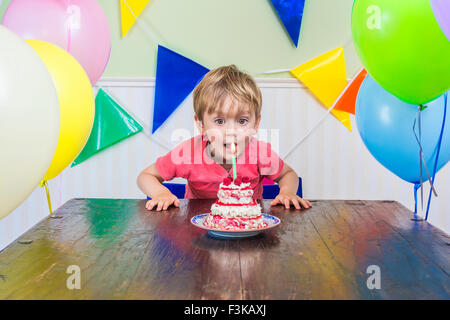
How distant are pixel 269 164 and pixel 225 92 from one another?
0.35m

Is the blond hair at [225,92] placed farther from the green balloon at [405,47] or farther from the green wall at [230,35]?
the green wall at [230,35]

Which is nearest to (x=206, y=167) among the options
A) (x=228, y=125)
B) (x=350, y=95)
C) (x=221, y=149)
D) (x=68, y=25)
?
(x=221, y=149)

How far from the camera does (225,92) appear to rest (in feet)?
5.36

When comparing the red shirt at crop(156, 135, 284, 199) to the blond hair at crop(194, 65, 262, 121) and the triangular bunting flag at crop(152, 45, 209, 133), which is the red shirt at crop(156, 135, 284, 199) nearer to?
the blond hair at crop(194, 65, 262, 121)

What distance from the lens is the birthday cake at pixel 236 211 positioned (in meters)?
1.04

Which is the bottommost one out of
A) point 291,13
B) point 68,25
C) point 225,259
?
point 225,259

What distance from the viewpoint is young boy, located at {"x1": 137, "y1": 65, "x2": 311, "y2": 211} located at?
162cm

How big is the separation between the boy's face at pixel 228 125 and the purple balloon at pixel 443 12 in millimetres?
689

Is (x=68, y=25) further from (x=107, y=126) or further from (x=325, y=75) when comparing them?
(x=325, y=75)

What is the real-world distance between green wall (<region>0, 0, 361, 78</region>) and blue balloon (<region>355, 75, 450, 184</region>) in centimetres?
97

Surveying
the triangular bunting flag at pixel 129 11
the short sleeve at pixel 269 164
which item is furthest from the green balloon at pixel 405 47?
the triangular bunting flag at pixel 129 11

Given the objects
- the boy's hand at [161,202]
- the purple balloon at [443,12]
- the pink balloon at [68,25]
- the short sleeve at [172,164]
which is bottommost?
the boy's hand at [161,202]

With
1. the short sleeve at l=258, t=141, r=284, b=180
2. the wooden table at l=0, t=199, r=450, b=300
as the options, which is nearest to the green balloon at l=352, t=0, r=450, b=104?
the wooden table at l=0, t=199, r=450, b=300

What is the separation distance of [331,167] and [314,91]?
43cm
